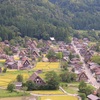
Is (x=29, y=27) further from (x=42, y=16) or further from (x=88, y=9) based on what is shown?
(x=88, y=9)

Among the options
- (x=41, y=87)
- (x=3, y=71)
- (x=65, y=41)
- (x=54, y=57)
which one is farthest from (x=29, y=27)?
(x=41, y=87)

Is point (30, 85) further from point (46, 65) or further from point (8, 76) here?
point (46, 65)

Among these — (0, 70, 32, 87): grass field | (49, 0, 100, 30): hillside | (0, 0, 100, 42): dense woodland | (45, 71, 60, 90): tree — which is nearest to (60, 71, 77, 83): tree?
(45, 71, 60, 90): tree

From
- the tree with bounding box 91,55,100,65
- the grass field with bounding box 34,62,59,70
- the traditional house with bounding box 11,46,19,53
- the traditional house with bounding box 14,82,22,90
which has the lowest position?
the traditional house with bounding box 14,82,22,90

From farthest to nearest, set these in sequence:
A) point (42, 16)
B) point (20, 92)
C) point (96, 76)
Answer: point (42, 16), point (96, 76), point (20, 92)

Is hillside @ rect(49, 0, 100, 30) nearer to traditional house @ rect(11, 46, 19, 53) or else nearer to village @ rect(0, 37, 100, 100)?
village @ rect(0, 37, 100, 100)

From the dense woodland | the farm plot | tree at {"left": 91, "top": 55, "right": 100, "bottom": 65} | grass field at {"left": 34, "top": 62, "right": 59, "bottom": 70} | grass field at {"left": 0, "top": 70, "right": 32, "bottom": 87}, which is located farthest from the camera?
the dense woodland

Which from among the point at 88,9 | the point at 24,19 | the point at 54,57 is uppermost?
the point at 88,9

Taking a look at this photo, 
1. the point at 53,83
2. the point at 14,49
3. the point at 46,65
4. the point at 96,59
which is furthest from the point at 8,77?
the point at 14,49

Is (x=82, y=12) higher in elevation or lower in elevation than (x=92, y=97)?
higher
